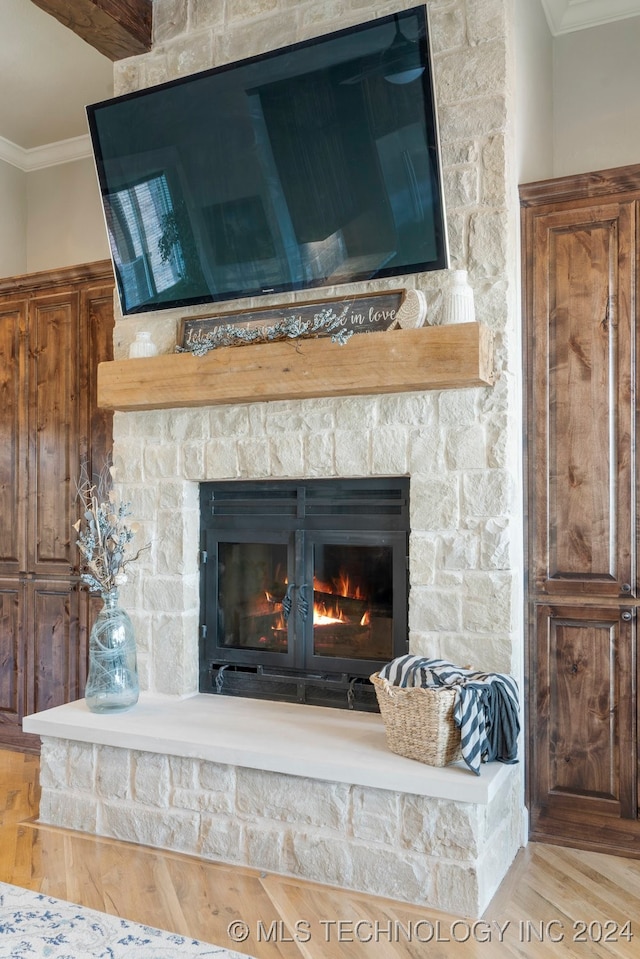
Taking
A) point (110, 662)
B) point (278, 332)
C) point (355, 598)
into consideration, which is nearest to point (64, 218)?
point (278, 332)

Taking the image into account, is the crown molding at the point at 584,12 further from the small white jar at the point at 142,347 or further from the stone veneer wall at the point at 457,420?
the small white jar at the point at 142,347

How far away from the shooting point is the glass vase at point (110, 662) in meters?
2.83

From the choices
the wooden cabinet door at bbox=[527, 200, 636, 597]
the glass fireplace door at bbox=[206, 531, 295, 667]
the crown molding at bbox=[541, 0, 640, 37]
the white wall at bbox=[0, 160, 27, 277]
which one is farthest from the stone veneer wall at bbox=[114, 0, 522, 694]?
the white wall at bbox=[0, 160, 27, 277]

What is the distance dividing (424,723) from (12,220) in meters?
3.76

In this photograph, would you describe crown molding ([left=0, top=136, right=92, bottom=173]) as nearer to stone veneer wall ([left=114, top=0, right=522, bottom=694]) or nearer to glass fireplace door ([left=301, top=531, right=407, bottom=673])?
stone veneer wall ([left=114, top=0, right=522, bottom=694])

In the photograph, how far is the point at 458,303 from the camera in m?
2.53

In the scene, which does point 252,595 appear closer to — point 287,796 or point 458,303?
point 287,796

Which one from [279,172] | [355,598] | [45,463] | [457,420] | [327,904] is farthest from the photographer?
[45,463]

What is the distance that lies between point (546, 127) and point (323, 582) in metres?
2.13

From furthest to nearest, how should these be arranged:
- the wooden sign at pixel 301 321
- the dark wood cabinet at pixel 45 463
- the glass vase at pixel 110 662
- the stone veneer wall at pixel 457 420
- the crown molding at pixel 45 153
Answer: the crown molding at pixel 45 153, the dark wood cabinet at pixel 45 463, the glass vase at pixel 110 662, the wooden sign at pixel 301 321, the stone veneer wall at pixel 457 420

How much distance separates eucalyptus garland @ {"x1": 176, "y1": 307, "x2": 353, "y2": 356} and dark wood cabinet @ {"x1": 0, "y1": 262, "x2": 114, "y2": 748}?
0.82 m

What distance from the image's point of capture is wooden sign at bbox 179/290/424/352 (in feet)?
8.91

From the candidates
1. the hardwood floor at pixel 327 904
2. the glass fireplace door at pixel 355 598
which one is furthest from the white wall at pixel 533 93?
the hardwood floor at pixel 327 904

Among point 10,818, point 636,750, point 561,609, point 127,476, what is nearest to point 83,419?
point 127,476
